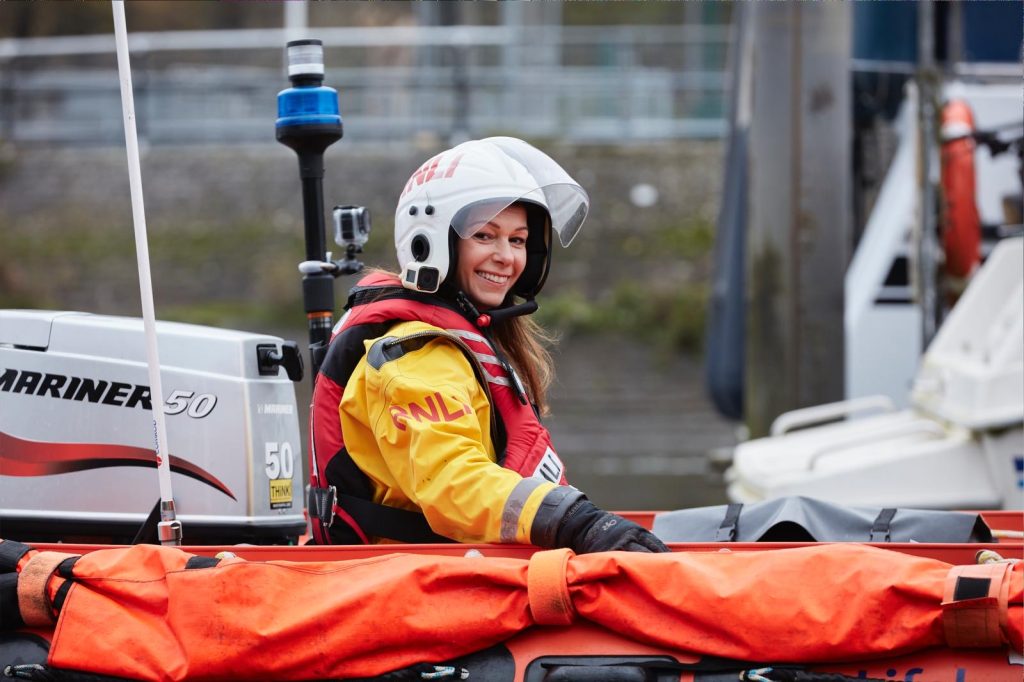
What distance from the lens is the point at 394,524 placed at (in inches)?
125

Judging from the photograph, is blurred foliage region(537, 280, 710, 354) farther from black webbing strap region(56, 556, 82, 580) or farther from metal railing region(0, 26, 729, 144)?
black webbing strap region(56, 556, 82, 580)

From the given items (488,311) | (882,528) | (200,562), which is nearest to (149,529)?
(200,562)

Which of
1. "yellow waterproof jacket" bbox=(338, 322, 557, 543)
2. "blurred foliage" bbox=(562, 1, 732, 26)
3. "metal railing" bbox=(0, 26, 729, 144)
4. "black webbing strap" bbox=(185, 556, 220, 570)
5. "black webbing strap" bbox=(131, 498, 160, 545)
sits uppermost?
"blurred foliage" bbox=(562, 1, 732, 26)

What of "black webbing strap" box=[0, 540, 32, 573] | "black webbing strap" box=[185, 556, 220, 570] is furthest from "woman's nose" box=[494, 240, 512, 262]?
"black webbing strap" box=[0, 540, 32, 573]

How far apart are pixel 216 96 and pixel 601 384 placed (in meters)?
7.39

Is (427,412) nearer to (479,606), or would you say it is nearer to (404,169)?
(479,606)

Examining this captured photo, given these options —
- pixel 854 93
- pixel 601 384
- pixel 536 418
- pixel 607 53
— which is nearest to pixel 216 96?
pixel 607 53

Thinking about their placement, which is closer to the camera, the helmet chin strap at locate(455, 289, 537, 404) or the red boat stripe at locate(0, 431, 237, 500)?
the helmet chin strap at locate(455, 289, 537, 404)

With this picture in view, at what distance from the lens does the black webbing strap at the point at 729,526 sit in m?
3.46

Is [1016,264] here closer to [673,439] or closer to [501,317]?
[501,317]

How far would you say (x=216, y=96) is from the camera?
18.9 m

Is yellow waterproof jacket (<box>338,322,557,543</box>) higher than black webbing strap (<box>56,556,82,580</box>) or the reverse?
higher

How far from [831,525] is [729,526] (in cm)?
27

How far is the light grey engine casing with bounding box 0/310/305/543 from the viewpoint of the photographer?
3506 millimetres
